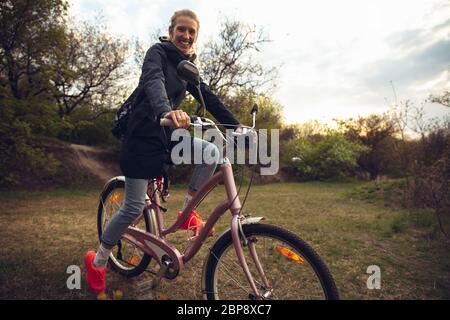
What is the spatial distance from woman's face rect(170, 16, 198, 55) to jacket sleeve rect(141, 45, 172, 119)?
0.15 m

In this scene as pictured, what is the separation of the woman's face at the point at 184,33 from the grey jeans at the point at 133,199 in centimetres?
72

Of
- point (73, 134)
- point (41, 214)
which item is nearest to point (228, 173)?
point (41, 214)

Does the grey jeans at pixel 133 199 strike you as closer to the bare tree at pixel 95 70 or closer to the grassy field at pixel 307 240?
the grassy field at pixel 307 240

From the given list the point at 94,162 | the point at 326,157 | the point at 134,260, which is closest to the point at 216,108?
the point at 134,260

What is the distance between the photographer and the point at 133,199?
92.6 inches

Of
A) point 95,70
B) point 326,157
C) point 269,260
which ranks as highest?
point 95,70

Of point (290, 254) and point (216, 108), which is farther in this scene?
point (216, 108)

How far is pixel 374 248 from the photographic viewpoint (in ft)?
13.4

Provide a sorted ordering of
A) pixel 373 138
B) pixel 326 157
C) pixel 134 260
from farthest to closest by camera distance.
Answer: pixel 373 138 < pixel 326 157 < pixel 134 260

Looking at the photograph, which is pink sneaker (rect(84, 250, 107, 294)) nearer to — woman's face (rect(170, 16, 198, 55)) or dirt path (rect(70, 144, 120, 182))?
woman's face (rect(170, 16, 198, 55))

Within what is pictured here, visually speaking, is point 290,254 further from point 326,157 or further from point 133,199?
point 326,157

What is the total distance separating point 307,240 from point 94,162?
9837mm
